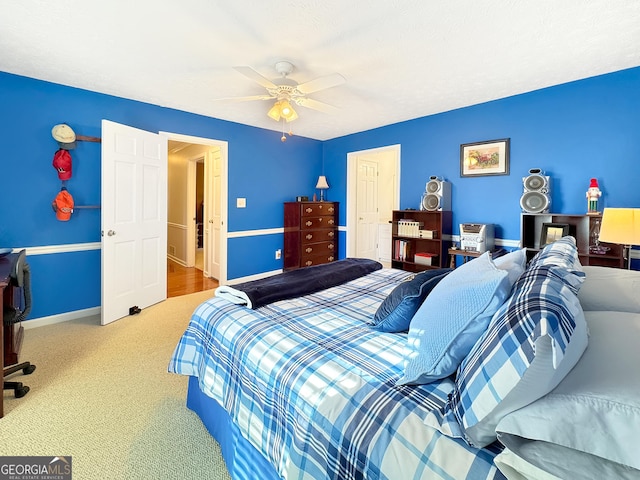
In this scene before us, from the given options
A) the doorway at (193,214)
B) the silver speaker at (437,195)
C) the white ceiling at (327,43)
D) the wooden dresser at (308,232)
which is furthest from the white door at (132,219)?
the silver speaker at (437,195)

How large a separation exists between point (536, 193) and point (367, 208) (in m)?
2.97

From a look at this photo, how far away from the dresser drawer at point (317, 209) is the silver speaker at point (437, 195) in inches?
65.9

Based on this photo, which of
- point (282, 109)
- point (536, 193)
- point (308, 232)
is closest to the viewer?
point (282, 109)

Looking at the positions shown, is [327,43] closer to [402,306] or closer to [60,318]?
[402,306]

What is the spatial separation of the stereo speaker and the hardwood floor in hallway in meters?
4.12

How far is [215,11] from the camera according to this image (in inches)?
77.2

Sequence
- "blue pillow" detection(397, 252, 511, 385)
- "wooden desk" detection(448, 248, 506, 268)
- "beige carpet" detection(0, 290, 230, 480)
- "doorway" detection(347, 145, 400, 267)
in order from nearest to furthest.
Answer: "blue pillow" detection(397, 252, 511, 385)
"beige carpet" detection(0, 290, 230, 480)
"wooden desk" detection(448, 248, 506, 268)
"doorway" detection(347, 145, 400, 267)

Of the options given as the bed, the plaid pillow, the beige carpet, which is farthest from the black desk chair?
the plaid pillow

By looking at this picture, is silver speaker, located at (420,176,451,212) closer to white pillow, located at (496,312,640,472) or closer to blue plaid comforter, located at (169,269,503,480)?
blue plaid comforter, located at (169,269,503,480)

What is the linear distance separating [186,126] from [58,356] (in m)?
2.84

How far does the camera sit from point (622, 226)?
6.70 feet

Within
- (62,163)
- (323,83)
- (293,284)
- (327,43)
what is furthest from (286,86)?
(62,163)

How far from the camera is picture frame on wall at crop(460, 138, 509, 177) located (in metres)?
3.52

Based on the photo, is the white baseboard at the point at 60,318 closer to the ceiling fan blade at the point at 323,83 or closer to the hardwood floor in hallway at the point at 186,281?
the hardwood floor in hallway at the point at 186,281
